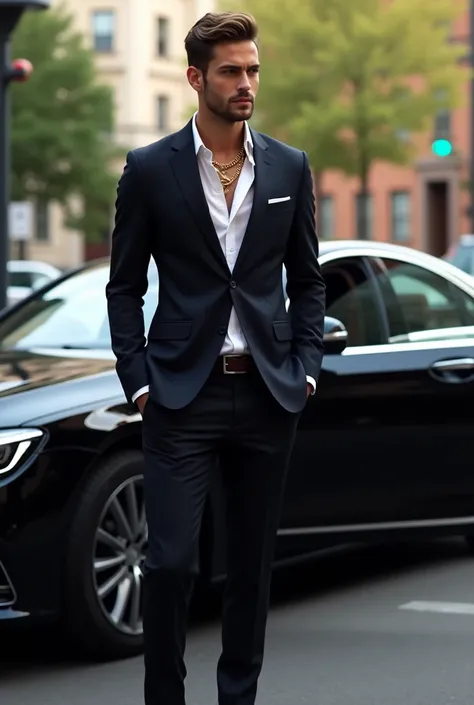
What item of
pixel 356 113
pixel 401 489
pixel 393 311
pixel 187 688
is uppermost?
pixel 356 113

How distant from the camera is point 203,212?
4281 millimetres

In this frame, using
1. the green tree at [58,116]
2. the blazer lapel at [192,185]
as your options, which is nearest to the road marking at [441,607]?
the blazer lapel at [192,185]

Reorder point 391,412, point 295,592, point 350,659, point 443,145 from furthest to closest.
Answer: point 443,145
point 295,592
point 391,412
point 350,659

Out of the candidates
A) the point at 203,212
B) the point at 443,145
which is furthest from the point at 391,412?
the point at 443,145

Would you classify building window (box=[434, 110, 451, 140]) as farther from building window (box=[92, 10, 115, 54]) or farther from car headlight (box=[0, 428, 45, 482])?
car headlight (box=[0, 428, 45, 482])

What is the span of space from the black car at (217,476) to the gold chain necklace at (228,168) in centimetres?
155

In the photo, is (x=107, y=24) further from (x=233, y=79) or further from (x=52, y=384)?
(x=233, y=79)

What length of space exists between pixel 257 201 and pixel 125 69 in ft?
219

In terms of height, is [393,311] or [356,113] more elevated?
[356,113]

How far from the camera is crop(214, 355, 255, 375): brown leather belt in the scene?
4320 millimetres

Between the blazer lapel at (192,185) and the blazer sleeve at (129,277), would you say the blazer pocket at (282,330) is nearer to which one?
the blazer lapel at (192,185)

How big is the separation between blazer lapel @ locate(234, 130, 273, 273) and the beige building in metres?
64.9

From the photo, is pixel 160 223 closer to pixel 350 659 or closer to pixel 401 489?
pixel 350 659

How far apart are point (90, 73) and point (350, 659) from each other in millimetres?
48222
